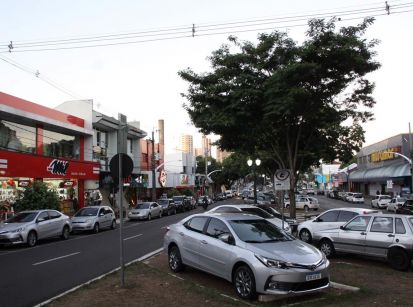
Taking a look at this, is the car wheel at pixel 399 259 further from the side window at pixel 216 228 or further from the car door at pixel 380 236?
the side window at pixel 216 228

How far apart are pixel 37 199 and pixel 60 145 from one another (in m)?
10.6

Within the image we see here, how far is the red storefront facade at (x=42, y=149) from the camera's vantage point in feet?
97.2

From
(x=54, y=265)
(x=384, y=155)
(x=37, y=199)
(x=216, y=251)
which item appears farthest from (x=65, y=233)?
A: (x=384, y=155)

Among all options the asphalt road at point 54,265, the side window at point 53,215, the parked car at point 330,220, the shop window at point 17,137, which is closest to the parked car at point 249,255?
the asphalt road at point 54,265

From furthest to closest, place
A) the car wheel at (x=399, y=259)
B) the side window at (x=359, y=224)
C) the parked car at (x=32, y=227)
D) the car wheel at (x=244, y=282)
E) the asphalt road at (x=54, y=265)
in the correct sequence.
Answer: the parked car at (x=32, y=227)
the side window at (x=359, y=224)
the car wheel at (x=399, y=259)
the asphalt road at (x=54, y=265)
the car wheel at (x=244, y=282)

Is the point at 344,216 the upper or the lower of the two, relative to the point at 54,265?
upper

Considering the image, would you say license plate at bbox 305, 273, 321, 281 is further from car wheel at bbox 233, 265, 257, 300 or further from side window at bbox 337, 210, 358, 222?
side window at bbox 337, 210, 358, 222

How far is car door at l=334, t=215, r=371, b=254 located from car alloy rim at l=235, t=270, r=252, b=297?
5.19 metres

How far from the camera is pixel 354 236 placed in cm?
1327

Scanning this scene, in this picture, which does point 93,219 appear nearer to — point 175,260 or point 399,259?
point 175,260

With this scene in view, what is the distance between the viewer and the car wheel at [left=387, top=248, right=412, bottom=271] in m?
11.8

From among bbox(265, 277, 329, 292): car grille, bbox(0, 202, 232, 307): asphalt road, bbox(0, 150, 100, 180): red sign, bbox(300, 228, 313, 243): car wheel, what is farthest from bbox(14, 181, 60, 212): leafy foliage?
bbox(265, 277, 329, 292): car grille

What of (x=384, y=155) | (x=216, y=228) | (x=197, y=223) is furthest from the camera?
(x=384, y=155)

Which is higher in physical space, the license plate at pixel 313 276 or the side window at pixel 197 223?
the side window at pixel 197 223
